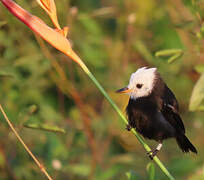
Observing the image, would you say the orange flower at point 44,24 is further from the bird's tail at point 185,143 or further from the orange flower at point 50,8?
→ the bird's tail at point 185,143

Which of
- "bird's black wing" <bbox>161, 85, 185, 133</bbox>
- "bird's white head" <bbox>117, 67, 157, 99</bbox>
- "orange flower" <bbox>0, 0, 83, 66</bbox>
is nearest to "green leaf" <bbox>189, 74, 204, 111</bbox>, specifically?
"bird's black wing" <bbox>161, 85, 185, 133</bbox>

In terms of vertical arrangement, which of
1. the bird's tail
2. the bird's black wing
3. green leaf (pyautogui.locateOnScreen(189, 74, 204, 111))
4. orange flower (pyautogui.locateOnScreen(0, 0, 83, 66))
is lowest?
the bird's tail

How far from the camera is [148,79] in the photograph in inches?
99.6

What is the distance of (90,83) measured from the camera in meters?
3.71

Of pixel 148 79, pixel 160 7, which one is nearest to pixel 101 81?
pixel 160 7

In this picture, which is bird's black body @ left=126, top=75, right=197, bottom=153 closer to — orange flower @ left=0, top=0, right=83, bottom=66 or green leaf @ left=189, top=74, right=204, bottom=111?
green leaf @ left=189, top=74, right=204, bottom=111

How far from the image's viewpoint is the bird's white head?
98.9 inches

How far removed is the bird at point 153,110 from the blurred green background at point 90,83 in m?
0.09

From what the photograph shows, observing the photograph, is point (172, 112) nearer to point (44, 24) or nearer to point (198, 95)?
point (198, 95)

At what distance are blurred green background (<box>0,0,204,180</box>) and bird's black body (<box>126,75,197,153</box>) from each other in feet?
0.36

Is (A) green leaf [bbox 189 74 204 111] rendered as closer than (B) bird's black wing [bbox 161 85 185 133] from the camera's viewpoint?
Yes

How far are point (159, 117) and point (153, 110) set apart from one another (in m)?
0.05

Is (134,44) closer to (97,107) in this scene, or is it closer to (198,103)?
(97,107)

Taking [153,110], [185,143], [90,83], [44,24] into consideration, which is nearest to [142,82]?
[153,110]
